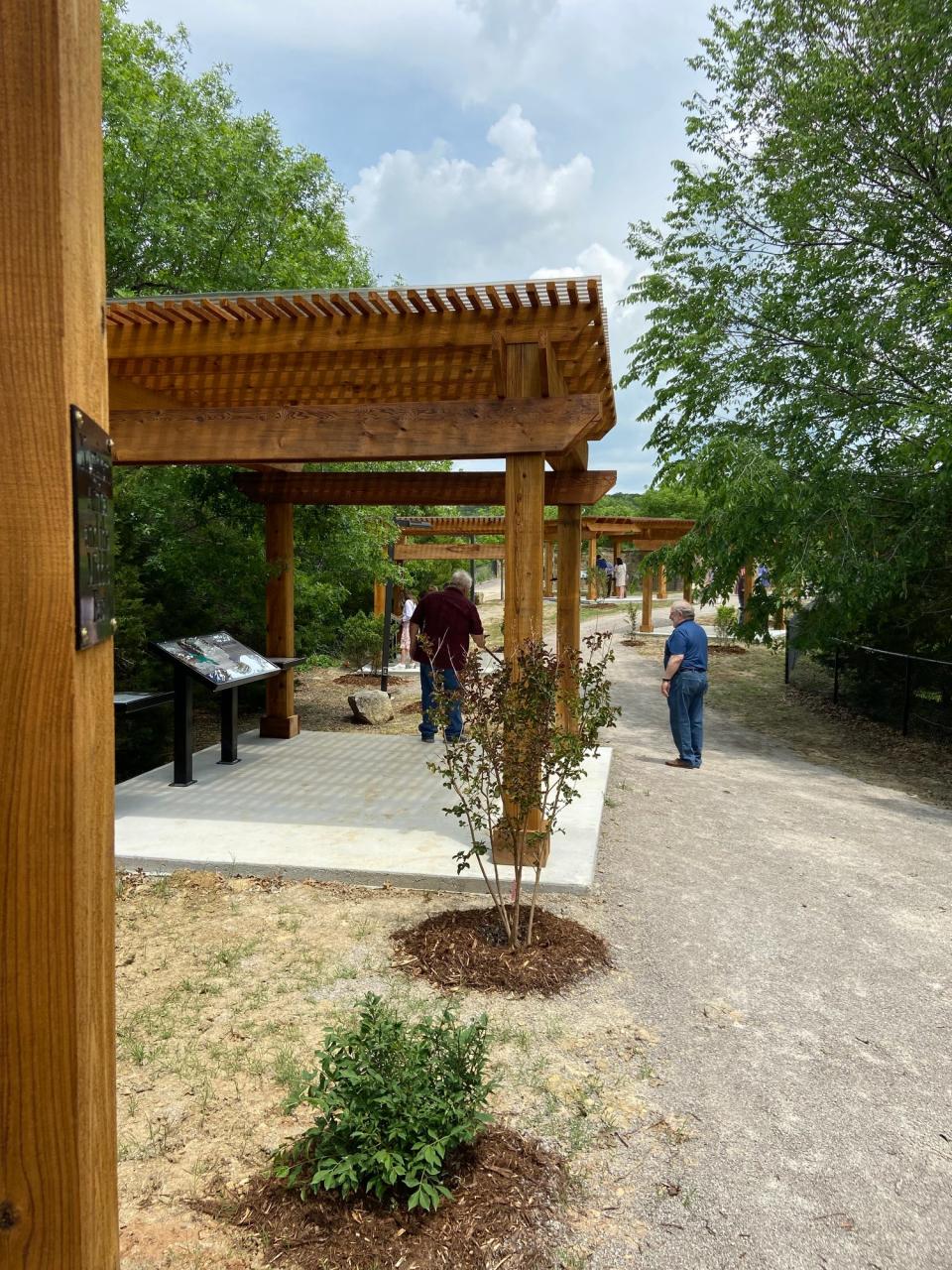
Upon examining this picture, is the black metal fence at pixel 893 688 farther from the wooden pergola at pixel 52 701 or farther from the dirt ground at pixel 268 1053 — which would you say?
the wooden pergola at pixel 52 701

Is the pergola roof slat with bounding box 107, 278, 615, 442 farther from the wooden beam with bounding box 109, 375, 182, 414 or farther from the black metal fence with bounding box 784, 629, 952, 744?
the black metal fence with bounding box 784, 629, 952, 744

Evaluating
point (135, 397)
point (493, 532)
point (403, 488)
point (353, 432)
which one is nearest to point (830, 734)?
point (403, 488)

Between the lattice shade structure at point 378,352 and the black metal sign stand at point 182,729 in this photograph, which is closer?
the lattice shade structure at point 378,352

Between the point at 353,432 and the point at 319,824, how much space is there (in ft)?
8.61

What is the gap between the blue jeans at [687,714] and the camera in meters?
8.73

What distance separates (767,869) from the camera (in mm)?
5742

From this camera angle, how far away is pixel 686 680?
8656mm

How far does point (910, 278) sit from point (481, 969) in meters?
10.0

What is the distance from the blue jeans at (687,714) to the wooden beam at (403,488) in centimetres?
204

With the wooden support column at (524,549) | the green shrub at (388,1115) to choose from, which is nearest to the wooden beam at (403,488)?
the wooden support column at (524,549)

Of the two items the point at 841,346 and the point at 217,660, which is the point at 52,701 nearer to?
the point at 217,660

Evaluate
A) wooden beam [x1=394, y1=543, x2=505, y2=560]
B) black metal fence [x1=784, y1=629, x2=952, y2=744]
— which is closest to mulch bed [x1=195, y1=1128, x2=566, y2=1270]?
black metal fence [x1=784, y1=629, x2=952, y2=744]

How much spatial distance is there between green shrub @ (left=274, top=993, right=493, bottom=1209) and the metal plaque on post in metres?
1.67

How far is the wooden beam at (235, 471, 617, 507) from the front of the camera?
27.0ft
